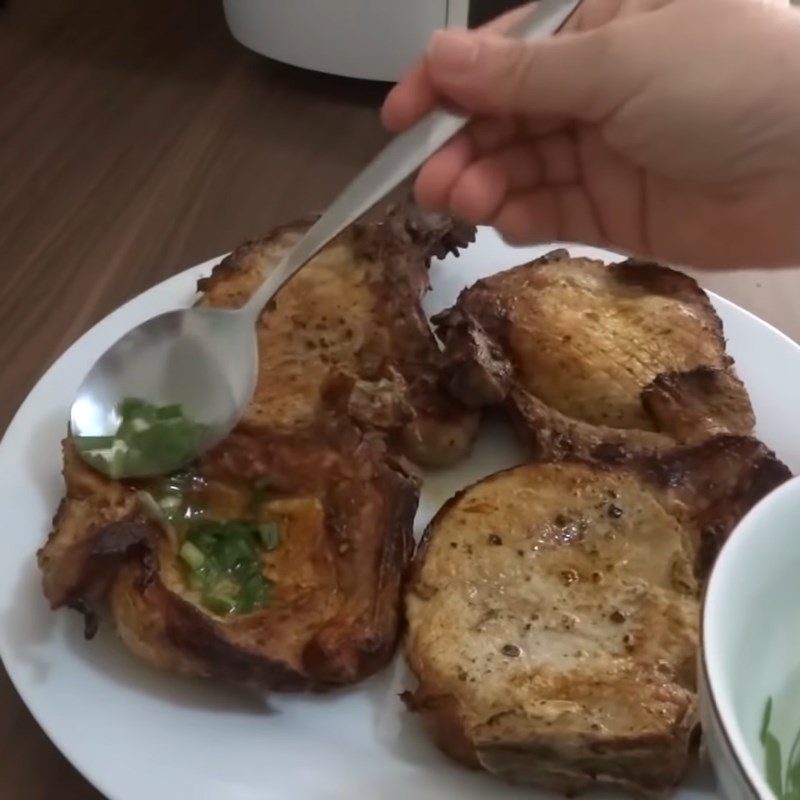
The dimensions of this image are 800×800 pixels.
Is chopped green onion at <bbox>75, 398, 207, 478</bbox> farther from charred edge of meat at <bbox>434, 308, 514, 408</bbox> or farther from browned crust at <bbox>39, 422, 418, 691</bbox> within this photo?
charred edge of meat at <bbox>434, 308, 514, 408</bbox>

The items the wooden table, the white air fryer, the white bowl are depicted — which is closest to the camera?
the white bowl

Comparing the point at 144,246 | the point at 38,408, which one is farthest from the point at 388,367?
the point at 144,246

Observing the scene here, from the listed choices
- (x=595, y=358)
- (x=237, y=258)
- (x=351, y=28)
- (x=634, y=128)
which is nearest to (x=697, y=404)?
(x=595, y=358)

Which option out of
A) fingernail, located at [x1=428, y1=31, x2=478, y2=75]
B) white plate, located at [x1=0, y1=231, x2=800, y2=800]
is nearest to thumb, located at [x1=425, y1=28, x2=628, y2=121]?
fingernail, located at [x1=428, y1=31, x2=478, y2=75]

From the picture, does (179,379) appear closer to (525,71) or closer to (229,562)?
(229,562)

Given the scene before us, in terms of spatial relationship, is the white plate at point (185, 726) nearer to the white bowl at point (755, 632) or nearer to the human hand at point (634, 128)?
the white bowl at point (755, 632)

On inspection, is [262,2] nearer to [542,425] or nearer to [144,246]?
[144,246]

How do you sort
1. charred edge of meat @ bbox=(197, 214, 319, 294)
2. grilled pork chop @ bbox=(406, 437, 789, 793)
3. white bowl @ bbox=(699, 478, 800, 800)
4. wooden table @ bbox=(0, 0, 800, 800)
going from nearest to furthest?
white bowl @ bbox=(699, 478, 800, 800) → grilled pork chop @ bbox=(406, 437, 789, 793) → charred edge of meat @ bbox=(197, 214, 319, 294) → wooden table @ bbox=(0, 0, 800, 800)

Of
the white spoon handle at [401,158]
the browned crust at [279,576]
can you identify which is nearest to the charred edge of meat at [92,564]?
the browned crust at [279,576]
